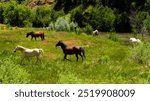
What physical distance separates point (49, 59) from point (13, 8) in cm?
10152

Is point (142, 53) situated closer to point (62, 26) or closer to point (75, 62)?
point (75, 62)

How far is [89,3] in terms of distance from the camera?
17075 cm

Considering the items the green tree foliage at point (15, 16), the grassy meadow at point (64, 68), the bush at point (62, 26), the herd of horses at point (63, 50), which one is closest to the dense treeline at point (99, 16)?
the green tree foliage at point (15, 16)

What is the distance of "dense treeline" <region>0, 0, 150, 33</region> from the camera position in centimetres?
13100

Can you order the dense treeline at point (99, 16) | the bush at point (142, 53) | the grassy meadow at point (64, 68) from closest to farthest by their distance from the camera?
1. the grassy meadow at point (64, 68)
2. the bush at point (142, 53)
3. the dense treeline at point (99, 16)

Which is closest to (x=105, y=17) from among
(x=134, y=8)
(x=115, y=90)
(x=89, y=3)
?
(x=134, y=8)

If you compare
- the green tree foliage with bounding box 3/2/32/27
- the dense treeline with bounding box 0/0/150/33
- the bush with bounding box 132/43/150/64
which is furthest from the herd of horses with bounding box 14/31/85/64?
the green tree foliage with bounding box 3/2/32/27

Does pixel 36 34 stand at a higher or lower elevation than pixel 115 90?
lower

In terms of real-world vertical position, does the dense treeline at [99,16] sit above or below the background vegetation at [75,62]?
below

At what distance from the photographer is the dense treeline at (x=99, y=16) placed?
131 m

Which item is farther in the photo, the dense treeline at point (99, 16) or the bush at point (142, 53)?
the dense treeline at point (99, 16)

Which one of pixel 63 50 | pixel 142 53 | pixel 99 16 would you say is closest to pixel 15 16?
pixel 99 16

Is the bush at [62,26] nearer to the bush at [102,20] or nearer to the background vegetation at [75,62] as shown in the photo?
the background vegetation at [75,62]

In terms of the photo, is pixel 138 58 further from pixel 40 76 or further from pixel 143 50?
pixel 40 76
